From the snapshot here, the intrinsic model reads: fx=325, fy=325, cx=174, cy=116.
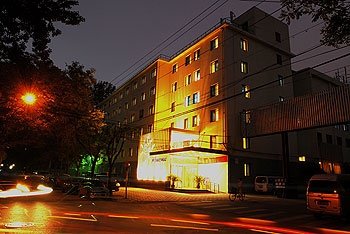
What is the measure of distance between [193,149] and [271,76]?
48.4 feet

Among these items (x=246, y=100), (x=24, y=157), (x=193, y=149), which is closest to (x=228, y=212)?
(x=193, y=149)

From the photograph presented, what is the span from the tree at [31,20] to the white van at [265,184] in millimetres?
26921

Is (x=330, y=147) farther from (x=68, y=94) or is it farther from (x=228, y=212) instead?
(x=68, y=94)

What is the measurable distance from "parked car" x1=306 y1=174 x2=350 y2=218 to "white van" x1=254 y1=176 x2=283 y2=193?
52.7 ft

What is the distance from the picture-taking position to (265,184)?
104ft

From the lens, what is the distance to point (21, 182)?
28188mm

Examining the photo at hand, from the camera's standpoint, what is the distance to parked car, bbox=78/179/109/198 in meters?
23.9

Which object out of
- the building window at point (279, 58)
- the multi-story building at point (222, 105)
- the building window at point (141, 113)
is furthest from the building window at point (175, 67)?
the building window at point (279, 58)

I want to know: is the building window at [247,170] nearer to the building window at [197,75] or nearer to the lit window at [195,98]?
the lit window at [195,98]

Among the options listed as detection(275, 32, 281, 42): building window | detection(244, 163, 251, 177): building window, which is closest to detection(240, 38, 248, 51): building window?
detection(275, 32, 281, 42): building window

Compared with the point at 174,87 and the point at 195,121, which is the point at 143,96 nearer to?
the point at 174,87

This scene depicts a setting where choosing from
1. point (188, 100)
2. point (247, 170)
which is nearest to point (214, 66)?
point (188, 100)

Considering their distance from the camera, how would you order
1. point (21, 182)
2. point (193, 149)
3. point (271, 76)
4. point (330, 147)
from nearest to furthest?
1. point (21, 182)
2. point (193, 149)
3. point (271, 76)
4. point (330, 147)

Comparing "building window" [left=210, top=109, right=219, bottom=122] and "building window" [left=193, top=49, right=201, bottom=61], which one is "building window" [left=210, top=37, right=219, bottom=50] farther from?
"building window" [left=210, top=109, right=219, bottom=122]
